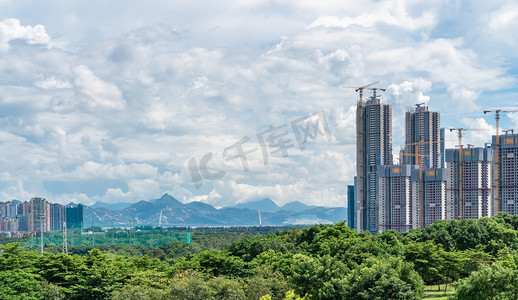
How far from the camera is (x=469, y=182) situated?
78.3 meters

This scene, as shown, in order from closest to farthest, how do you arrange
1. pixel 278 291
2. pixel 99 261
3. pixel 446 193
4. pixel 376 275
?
pixel 376 275 → pixel 278 291 → pixel 99 261 → pixel 446 193

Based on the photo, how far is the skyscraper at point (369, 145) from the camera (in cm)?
9800

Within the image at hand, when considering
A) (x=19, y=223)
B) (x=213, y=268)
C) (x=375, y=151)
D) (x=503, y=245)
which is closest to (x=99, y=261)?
(x=213, y=268)

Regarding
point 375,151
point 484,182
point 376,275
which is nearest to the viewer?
point 376,275

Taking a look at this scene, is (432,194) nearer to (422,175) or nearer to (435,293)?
(422,175)

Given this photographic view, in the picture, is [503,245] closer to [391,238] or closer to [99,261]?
[391,238]

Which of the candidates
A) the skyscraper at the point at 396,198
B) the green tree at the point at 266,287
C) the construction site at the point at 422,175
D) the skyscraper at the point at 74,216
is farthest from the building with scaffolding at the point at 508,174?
the skyscraper at the point at 74,216

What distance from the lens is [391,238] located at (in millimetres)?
36188

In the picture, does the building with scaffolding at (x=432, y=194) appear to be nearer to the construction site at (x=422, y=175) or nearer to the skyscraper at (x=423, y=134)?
the construction site at (x=422, y=175)

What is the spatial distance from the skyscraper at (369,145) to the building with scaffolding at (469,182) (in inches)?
734

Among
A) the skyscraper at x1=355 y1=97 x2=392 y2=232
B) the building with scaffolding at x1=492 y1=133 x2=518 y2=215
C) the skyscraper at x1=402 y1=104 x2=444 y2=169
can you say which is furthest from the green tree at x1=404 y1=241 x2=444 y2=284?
the skyscraper at x1=402 y1=104 x2=444 y2=169

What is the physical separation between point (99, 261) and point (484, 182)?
64.1 metres

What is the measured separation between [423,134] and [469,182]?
118 feet

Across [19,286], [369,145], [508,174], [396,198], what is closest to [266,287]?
[19,286]
